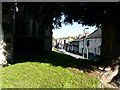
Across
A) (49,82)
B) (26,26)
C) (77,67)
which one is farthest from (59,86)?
(26,26)

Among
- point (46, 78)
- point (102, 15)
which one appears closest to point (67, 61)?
point (102, 15)

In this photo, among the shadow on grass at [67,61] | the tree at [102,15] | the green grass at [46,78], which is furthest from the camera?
the shadow on grass at [67,61]

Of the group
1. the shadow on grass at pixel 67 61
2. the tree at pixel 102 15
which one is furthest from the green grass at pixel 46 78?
the tree at pixel 102 15

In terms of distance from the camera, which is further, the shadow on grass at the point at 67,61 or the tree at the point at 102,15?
the shadow on grass at the point at 67,61

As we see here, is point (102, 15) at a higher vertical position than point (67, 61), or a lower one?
higher

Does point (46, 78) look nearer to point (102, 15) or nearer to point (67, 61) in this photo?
point (102, 15)

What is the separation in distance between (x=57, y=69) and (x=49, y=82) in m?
1.95

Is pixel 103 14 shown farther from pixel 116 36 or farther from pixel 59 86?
pixel 59 86

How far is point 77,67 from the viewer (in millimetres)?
14453

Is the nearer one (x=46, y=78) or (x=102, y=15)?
(x=46, y=78)

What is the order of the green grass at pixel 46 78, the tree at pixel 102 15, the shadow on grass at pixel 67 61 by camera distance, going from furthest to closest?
1. the shadow on grass at pixel 67 61
2. the tree at pixel 102 15
3. the green grass at pixel 46 78

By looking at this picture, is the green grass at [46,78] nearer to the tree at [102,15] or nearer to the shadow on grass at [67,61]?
the shadow on grass at [67,61]

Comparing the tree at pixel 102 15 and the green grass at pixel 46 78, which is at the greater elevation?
the tree at pixel 102 15

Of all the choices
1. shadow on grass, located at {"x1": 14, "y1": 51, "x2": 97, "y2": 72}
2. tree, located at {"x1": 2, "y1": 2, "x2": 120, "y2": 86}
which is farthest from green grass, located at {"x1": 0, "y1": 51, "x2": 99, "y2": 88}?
tree, located at {"x1": 2, "y1": 2, "x2": 120, "y2": 86}
